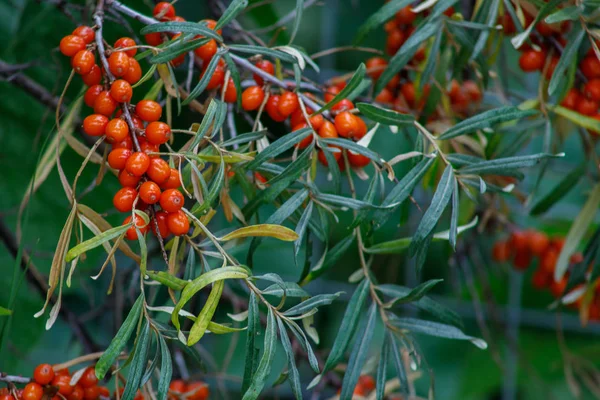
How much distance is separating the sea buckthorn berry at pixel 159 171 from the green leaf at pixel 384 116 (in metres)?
0.19

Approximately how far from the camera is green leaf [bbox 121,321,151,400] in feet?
1.69

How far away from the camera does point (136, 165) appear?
49 centimetres

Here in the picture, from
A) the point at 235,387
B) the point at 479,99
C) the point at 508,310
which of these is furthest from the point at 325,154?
the point at 508,310

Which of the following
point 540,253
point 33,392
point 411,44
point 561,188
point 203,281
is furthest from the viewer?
point 540,253

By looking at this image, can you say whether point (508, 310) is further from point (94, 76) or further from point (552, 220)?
point (94, 76)

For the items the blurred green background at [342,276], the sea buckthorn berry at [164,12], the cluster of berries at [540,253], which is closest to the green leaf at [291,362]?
the sea buckthorn berry at [164,12]

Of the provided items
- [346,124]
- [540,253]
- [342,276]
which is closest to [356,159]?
[346,124]

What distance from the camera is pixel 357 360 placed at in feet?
2.13

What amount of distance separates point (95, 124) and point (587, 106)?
594mm

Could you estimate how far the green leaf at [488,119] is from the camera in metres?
0.62

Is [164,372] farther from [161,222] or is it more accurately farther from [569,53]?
[569,53]

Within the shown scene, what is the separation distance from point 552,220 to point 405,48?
2.67ft

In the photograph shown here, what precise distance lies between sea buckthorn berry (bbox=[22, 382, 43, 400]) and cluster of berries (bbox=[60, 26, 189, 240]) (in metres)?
0.21

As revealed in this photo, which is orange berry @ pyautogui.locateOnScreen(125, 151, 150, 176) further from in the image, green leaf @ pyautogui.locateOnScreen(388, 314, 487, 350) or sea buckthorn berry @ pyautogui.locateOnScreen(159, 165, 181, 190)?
green leaf @ pyautogui.locateOnScreen(388, 314, 487, 350)
